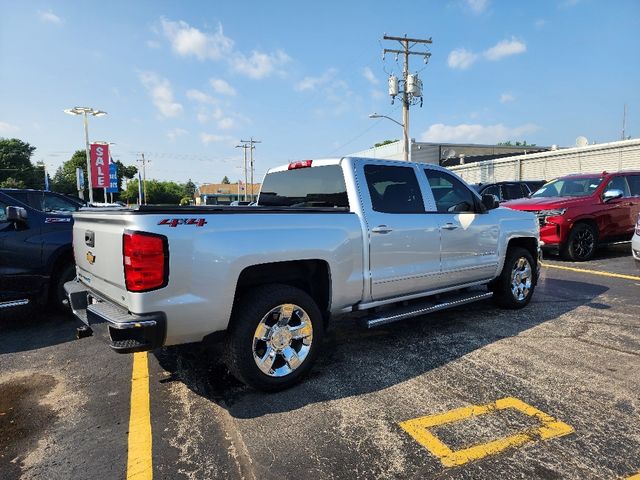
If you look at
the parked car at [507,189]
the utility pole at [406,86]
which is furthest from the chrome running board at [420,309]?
the utility pole at [406,86]

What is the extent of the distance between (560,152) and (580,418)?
21.8m

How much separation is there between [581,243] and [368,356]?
7.75m

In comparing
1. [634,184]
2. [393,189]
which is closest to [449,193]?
[393,189]

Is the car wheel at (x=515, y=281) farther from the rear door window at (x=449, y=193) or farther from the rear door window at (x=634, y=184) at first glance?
the rear door window at (x=634, y=184)

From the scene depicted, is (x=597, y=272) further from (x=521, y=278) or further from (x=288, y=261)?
(x=288, y=261)

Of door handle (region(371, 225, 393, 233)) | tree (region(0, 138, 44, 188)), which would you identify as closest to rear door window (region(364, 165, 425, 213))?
door handle (region(371, 225, 393, 233))

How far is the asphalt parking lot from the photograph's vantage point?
8.30 feet

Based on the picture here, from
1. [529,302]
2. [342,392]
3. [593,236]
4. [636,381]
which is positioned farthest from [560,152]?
[342,392]

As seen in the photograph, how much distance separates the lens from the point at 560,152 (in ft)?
70.1

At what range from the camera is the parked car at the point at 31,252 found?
5012mm

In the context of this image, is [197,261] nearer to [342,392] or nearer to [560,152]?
[342,392]

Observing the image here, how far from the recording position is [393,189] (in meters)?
4.39

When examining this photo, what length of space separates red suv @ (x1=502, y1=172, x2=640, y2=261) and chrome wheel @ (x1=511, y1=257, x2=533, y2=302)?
4.13m

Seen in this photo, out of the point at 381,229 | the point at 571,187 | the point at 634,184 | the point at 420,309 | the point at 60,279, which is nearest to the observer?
the point at 381,229
